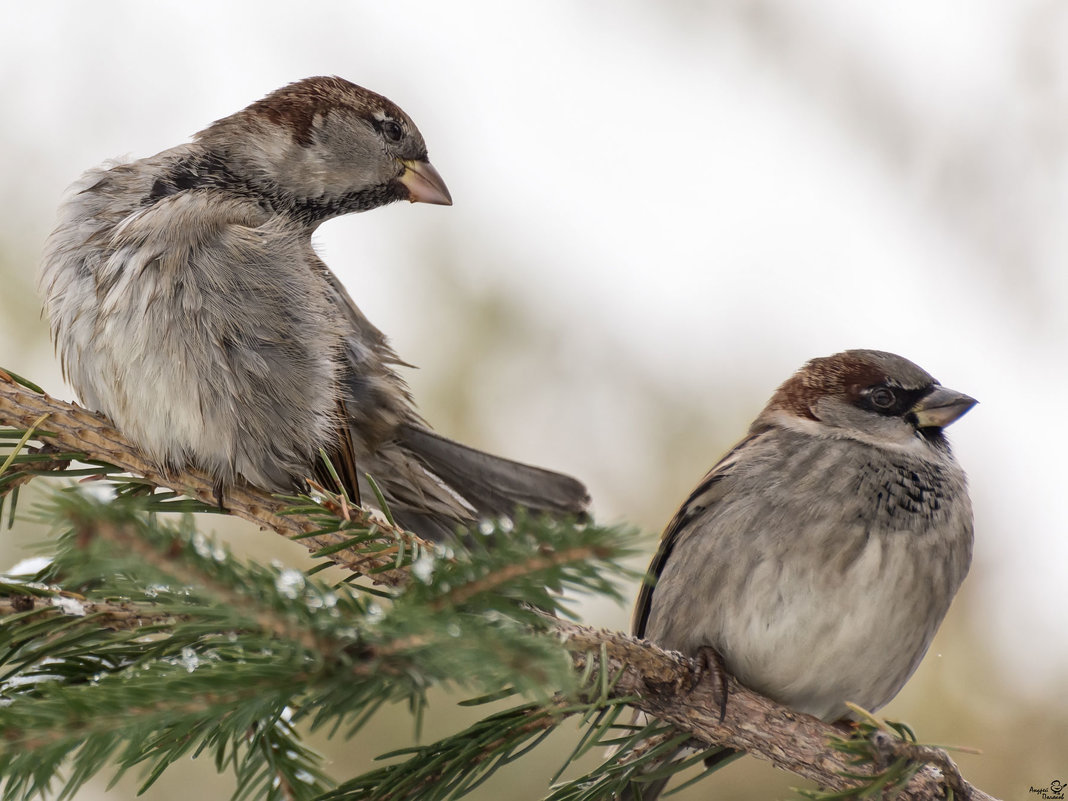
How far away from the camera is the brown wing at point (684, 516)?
197 cm

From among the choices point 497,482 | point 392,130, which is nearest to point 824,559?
point 497,482

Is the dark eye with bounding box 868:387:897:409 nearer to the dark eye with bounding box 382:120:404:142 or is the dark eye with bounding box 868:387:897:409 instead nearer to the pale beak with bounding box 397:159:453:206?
the pale beak with bounding box 397:159:453:206

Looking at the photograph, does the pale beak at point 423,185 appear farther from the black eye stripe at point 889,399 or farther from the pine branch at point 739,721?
the pine branch at point 739,721

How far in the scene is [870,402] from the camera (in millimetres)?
2102

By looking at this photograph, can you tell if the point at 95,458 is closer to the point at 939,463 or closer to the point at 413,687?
the point at 413,687

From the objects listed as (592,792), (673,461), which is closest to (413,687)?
(592,792)

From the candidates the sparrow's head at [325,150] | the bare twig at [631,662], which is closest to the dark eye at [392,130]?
the sparrow's head at [325,150]

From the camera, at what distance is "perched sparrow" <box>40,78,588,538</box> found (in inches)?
62.9

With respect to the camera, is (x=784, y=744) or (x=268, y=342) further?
(x=268, y=342)

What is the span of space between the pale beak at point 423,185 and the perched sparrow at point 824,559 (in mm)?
781

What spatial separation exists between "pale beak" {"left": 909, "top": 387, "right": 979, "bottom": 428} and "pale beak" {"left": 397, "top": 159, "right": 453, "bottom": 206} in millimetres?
1025

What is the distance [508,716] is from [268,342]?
74 cm

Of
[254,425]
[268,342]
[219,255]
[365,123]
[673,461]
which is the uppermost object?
[365,123]

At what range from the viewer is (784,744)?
1381 mm
